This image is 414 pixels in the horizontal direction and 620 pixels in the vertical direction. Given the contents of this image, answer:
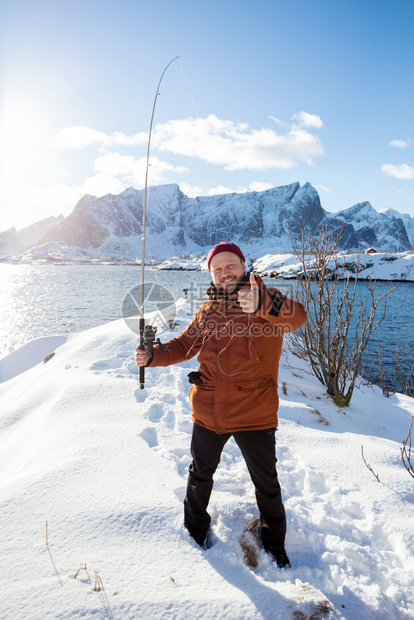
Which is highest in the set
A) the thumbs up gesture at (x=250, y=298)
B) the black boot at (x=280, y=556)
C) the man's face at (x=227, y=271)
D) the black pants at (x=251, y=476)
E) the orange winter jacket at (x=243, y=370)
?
the man's face at (x=227, y=271)

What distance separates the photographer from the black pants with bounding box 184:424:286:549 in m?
1.98

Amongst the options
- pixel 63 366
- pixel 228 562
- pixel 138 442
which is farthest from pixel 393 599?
pixel 63 366

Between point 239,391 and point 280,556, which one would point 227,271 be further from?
point 280,556

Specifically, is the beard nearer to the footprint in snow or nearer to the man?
the man

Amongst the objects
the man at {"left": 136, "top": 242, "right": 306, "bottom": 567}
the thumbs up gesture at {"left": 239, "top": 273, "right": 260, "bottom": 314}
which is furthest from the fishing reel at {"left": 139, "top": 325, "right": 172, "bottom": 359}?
the thumbs up gesture at {"left": 239, "top": 273, "right": 260, "bottom": 314}

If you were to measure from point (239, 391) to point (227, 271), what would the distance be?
825mm

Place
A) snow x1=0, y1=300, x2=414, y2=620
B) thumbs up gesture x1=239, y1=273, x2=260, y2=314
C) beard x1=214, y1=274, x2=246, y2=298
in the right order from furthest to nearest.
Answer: beard x1=214, y1=274, x2=246, y2=298
thumbs up gesture x1=239, y1=273, x2=260, y2=314
snow x1=0, y1=300, x2=414, y2=620

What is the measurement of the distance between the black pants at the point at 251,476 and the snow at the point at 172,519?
161 millimetres

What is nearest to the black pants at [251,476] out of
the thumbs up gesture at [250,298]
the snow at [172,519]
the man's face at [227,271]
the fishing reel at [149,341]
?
the snow at [172,519]

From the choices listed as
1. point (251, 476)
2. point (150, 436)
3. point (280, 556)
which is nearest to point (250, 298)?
point (251, 476)

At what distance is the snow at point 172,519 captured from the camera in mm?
1658

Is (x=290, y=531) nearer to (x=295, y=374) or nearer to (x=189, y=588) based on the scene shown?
(x=189, y=588)

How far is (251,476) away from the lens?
200 cm

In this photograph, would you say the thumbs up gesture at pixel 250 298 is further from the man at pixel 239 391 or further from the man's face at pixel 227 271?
the man's face at pixel 227 271
